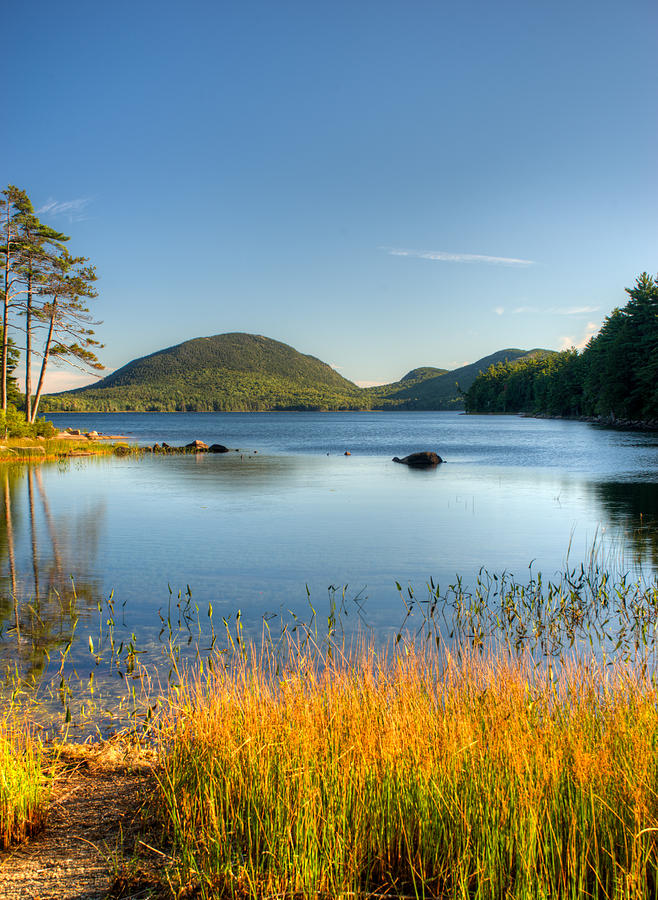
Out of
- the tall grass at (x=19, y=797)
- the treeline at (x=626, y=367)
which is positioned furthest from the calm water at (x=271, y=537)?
the treeline at (x=626, y=367)

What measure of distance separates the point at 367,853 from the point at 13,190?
149 ft

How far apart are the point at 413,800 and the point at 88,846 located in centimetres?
177

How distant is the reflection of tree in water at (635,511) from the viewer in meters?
13.2

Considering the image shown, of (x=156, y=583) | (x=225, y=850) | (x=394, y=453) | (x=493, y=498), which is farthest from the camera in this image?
(x=394, y=453)

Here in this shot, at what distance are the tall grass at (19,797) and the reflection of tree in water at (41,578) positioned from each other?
9.70 ft

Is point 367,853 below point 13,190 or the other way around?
below

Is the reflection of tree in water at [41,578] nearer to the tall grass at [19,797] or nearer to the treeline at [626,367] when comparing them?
the tall grass at [19,797]

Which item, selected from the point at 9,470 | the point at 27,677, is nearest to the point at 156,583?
the point at 27,677

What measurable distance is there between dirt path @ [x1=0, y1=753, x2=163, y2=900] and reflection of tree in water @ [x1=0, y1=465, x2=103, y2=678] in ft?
9.26

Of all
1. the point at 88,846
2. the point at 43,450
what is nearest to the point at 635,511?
the point at 88,846

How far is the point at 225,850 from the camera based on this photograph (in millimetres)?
3201

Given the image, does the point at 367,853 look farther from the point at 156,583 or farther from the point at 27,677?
the point at 156,583

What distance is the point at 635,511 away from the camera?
724 inches

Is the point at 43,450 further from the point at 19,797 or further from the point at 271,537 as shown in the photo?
the point at 19,797
